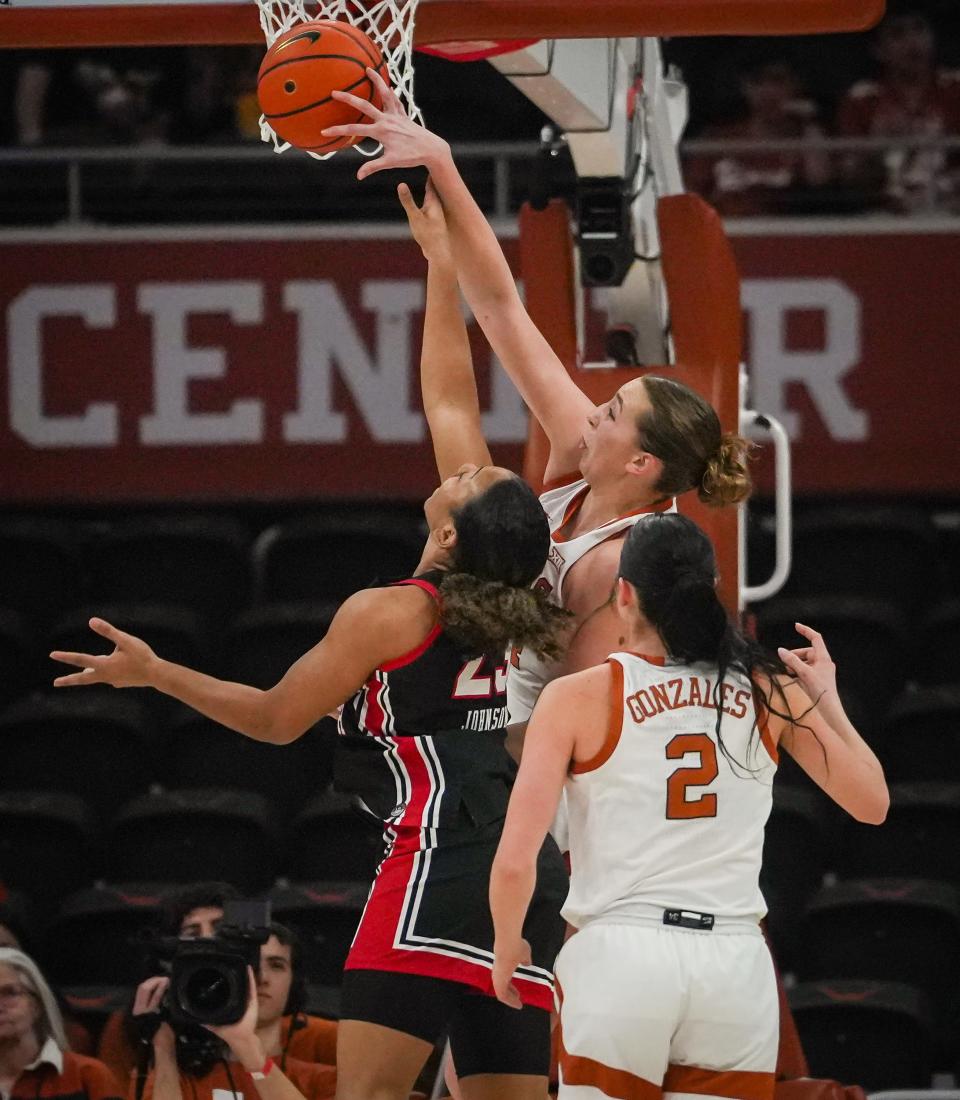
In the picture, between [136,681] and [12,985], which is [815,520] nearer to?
[12,985]

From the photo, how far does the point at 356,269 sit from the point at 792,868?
3.95 metres

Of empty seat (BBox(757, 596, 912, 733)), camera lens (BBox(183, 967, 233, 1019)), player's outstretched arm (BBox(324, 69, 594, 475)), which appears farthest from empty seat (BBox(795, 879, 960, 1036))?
camera lens (BBox(183, 967, 233, 1019))

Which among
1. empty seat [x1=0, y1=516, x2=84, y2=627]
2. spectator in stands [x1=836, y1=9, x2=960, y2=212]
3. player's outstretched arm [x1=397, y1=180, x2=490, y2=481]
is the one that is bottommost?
empty seat [x1=0, y1=516, x2=84, y2=627]

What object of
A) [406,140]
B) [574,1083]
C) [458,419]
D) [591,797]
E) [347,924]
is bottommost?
[347,924]

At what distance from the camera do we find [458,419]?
14.8 ft

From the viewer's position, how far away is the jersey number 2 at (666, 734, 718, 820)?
11.7 feet

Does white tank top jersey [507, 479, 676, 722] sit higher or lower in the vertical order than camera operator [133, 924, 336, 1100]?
higher

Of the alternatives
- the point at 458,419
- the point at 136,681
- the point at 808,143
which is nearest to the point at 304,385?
the point at 808,143

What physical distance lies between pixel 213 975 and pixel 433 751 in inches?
31.2

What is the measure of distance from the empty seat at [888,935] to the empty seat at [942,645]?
1.78 m

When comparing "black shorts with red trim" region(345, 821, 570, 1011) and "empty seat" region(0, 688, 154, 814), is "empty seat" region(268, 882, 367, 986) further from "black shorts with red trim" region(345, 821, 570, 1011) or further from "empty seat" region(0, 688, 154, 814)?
"black shorts with red trim" region(345, 821, 570, 1011)

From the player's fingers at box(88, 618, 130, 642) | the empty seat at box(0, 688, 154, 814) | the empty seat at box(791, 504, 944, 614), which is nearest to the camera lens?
the player's fingers at box(88, 618, 130, 642)

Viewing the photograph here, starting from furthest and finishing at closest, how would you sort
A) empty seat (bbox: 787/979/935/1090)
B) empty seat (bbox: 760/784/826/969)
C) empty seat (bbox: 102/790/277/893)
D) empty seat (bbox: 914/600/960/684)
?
empty seat (bbox: 914/600/960/684), empty seat (bbox: 102/790/277/893), empty seat (bbox: 760/784/826/969), empty seat (bbox: 787/979/935/1090)

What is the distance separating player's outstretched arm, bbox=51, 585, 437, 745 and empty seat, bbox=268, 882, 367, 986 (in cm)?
367
